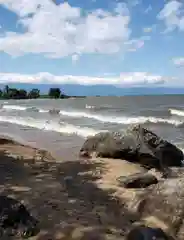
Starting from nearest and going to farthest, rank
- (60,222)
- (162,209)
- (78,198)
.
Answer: (60,222) < (162,209) < (78,198)

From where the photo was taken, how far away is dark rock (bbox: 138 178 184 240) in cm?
510

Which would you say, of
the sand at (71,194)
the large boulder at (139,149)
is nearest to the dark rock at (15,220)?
the sand at (71,194)

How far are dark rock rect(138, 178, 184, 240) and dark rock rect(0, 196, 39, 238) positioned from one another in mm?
1721

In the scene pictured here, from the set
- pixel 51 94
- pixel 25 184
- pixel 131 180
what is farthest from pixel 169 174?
pixel 51 94

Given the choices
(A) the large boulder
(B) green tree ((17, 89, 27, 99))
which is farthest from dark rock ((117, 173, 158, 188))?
(B) green tree ((17, 89, 27, 99))

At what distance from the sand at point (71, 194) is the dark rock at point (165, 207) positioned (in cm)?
24

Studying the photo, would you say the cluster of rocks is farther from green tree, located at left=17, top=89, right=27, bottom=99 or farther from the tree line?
green tree, located at left=17, top=89, right=27, bottom=99

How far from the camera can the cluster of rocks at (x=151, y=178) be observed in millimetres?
4980

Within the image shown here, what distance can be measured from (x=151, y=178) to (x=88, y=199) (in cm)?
166

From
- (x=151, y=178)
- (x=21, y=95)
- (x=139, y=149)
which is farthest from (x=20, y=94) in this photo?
(x=151, y=178)

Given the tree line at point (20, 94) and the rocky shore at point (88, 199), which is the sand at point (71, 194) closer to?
the rocky shore at point (88, 199)

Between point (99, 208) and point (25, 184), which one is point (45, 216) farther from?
point (25, 184)

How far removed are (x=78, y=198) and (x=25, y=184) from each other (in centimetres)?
125

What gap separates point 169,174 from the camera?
7.90 meters
